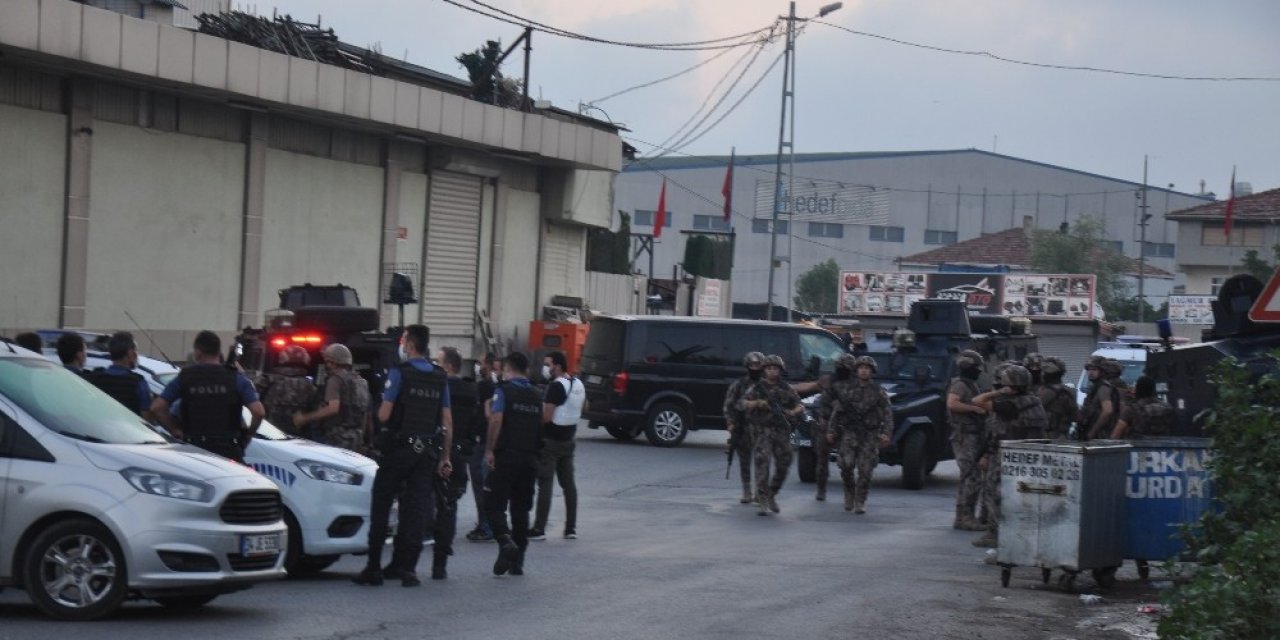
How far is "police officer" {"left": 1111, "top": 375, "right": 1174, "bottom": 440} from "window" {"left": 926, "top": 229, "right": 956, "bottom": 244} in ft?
266

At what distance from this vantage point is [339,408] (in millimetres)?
13781

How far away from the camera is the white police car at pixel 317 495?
11820mm

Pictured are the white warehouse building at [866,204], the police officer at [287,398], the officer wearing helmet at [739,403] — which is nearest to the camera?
the police officer at [287,398]

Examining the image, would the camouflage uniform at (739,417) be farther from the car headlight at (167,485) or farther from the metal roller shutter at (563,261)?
the metal roller shutter at (563,261)

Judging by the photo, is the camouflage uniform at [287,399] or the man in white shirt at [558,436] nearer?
the camouflage uniform at [287,399]

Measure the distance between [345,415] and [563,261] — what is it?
3164cm

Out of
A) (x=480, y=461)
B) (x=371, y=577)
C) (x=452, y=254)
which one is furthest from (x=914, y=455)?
(x=452, y=254)

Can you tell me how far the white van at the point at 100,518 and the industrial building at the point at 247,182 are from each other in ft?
58.7

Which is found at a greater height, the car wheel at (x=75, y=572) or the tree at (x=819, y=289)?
the tree at (x=819, y=289)

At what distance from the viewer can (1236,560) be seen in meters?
8.08

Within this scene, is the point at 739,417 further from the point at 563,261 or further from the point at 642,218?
the point at 642,218

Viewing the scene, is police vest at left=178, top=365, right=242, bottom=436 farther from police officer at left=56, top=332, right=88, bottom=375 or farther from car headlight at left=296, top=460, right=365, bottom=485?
police officer at left=56, top=332, right=88, bottom=375

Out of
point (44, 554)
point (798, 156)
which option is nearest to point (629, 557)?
point (44, 554)

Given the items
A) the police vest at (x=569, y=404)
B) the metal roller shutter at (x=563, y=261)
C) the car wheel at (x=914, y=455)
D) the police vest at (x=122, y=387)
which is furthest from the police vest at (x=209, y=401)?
the metal roller shutter at (x=563, y=261)
